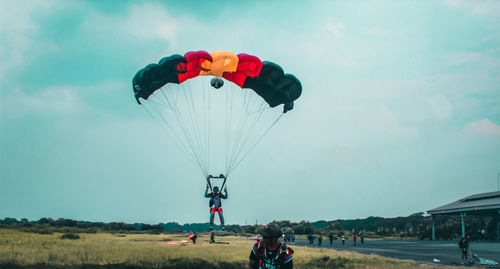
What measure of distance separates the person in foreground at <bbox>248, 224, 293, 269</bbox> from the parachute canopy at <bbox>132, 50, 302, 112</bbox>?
13214 mm

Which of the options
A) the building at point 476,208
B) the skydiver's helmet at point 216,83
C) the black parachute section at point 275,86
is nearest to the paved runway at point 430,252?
the building at point 476,208

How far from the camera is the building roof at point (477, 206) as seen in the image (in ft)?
135

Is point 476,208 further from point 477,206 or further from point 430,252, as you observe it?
point 430,252

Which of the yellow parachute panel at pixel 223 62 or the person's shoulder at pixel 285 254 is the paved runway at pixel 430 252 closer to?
the yellow parachute panel at pixel 223 62

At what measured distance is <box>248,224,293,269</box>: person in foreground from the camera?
5.47m

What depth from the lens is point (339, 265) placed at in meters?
19.2

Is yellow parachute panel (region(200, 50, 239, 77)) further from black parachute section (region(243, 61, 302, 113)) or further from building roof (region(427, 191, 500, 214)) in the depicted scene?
building roof (region(427, 191, 500, 214))

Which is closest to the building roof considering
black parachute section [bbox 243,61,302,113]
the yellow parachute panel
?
black parachute section [bbox 243,61,302,113]

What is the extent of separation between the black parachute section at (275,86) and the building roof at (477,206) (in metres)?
32.0

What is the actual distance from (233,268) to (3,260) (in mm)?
10483

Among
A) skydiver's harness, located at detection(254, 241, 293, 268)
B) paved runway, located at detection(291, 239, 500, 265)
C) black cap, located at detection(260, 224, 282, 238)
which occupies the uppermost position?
black cap, located at detection(260, 224, 282, 238)

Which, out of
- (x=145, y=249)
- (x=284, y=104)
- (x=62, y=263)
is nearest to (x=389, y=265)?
(x=284, y=104)

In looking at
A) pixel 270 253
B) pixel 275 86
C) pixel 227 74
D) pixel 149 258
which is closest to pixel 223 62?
Answer: pixel 227 74

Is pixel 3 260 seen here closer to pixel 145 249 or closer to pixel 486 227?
pixel 145 249
